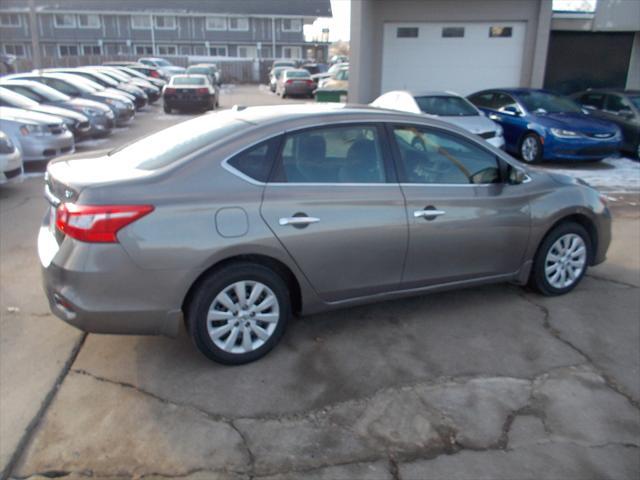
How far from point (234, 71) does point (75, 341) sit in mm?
42560

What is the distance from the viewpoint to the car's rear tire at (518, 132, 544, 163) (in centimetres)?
1092

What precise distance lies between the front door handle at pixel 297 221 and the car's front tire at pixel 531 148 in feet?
27.4

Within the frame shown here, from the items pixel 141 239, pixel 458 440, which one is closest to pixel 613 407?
pixel 458 440

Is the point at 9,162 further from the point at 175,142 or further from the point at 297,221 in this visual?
the point at 297,221

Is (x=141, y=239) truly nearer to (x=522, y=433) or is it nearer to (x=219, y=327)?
(x=219, y=327)

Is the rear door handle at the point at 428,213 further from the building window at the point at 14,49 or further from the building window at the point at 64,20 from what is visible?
the building window at the point at 14,49

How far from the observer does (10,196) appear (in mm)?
8469

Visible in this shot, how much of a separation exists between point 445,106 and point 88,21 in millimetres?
47353

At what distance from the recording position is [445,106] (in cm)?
1151

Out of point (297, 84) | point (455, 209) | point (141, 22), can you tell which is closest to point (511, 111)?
point (455, 209)

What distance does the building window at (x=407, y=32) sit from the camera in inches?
634

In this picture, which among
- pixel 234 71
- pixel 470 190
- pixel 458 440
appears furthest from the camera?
pixel 234 71

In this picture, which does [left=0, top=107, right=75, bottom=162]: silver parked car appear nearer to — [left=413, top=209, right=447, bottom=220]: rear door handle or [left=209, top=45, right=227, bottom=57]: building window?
[left=413, top=209, right=447, bottom=220]: rear door handle

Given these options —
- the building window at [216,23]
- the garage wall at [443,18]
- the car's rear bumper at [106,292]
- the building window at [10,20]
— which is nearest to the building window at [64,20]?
the building window at [10,20]
